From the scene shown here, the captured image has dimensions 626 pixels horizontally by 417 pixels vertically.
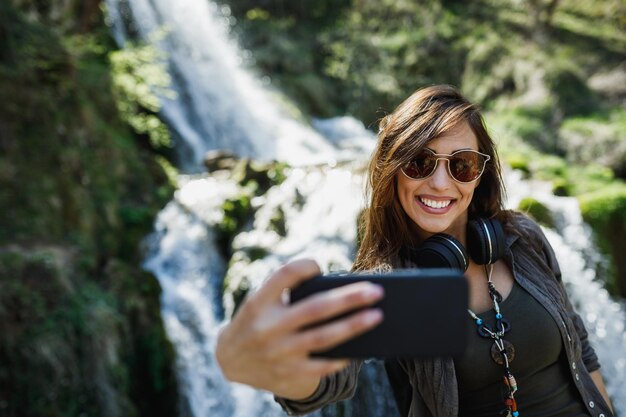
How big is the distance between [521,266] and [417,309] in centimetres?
125

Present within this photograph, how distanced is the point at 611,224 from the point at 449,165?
6891 mm

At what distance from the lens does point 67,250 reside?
20.2 feet

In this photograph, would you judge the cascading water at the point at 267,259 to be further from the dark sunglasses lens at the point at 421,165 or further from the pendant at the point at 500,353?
the dark sunglasses lens at the point at 421,165

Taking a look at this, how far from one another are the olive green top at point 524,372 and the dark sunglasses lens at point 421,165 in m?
0.53

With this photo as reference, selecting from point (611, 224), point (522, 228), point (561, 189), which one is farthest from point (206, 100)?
point (522, 228)

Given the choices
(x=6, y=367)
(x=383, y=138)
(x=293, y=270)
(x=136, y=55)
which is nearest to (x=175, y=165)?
(x=136, y=55)

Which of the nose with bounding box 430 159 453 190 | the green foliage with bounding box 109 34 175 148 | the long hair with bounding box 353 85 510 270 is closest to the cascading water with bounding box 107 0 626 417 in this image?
the long hair with bounding box 353 85 510 270

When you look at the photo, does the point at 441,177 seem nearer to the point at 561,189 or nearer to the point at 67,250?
the point at 67,250

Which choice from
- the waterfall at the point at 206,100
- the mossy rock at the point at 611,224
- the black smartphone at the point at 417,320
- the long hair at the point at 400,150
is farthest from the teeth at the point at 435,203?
the waterfall at the point at 206,100

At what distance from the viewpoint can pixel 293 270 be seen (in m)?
0.78

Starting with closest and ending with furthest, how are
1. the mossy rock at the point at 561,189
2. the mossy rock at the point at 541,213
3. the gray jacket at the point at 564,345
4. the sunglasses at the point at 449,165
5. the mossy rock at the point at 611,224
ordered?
1. the gray jacket at the point at 564,345
2. the sunglasses at the point at 449,165
3. the mossy rock at the point at 541,213
4. the mossy rock at the point at 611,224
5. the mossy rock at the point at 561,189

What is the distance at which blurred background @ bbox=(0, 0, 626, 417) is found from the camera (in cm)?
509

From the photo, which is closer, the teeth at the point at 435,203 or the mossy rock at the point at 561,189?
the teeth at the point at 435,203

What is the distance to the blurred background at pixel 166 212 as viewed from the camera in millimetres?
5094
